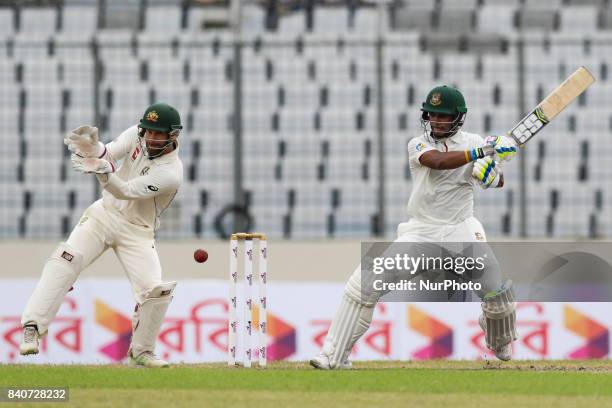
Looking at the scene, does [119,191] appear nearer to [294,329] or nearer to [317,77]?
[294,329]

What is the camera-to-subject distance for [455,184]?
847 centimetres

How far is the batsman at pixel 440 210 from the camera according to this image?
830 centimetres

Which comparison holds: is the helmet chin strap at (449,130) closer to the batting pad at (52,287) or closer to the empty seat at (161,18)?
the batting pad at (52,287)

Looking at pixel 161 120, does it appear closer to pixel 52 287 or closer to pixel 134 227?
pixel 134 227

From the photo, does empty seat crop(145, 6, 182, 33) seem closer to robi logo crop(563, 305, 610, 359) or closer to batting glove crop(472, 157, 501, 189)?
robi logo crop(563, 305, 610, 359)

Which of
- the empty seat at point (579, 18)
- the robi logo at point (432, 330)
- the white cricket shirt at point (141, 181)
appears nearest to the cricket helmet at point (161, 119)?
the white cricket shirt at point (141, 181)

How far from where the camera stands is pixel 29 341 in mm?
8391

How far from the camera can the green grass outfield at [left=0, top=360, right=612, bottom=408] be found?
673cm

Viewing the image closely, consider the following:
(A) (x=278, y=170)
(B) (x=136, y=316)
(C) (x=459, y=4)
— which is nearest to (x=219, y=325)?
(A) (x=278, y=170)

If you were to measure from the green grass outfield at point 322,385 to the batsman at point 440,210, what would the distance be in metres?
0.26

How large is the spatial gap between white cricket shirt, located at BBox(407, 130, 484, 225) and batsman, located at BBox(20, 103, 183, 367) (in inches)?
61.7

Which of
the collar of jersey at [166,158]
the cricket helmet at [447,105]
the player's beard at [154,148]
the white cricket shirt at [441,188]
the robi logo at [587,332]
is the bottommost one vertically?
the robi logo at [587,332]

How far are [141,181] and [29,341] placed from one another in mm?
1209

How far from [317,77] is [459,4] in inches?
96.4
